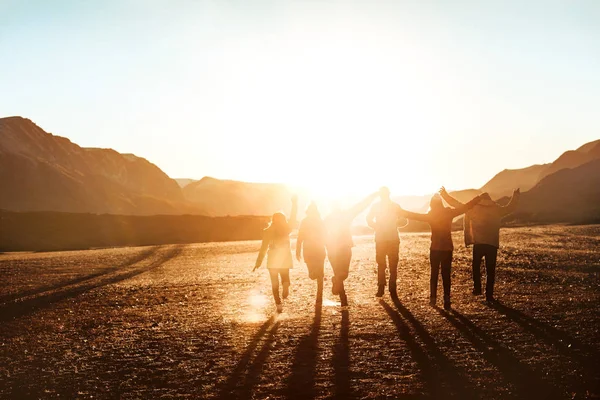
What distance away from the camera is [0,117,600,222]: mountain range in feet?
242

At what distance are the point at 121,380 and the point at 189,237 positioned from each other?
199 feet

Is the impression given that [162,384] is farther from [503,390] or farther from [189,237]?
[189,237]

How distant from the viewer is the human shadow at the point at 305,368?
6.37 metres

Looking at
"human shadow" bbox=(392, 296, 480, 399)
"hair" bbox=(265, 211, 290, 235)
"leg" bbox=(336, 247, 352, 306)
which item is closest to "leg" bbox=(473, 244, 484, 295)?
"leg" bbox=(336, 247, 352, 306)

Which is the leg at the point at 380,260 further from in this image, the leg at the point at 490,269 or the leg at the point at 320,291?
the leg at the point at 490,269

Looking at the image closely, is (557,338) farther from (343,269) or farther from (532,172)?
(532,172)

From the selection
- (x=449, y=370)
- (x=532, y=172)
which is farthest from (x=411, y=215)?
(x=532, y=172)

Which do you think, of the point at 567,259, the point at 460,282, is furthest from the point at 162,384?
the point at 567,259

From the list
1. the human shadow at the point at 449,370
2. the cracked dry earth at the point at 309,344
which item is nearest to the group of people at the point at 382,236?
the cracked dry earth at the point at 309,344

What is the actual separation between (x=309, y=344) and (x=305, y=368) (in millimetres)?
1303

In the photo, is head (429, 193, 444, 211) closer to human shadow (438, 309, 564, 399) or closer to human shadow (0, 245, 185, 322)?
human shadow (438, 309, 564, 399)

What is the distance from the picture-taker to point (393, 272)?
1272 centimetres

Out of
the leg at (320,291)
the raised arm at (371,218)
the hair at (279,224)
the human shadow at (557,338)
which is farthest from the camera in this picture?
the leg at (320,291)

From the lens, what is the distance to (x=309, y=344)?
28.2 ft
